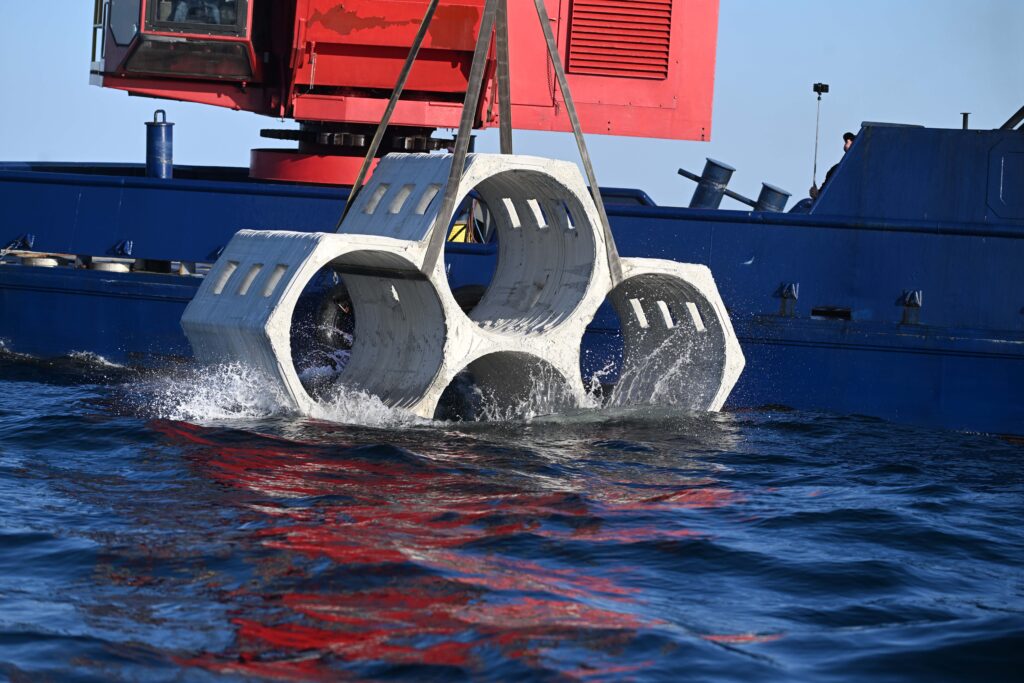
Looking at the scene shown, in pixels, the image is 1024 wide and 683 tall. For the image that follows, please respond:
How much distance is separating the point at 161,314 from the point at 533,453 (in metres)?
4.31

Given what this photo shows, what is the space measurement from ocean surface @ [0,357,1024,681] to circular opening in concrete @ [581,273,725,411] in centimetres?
103

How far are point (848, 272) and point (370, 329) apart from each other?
12.9 ft

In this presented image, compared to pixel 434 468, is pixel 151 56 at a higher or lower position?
higher

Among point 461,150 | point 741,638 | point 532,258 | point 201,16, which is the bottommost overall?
point 741,638

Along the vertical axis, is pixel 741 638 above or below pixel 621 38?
below

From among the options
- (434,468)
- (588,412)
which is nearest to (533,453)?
(434,468)

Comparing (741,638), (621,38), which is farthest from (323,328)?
(741,638)

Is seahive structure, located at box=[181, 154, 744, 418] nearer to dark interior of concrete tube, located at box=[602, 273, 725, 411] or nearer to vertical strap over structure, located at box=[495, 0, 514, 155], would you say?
dark interior of concrete tube, located at box=[602, 273, 725, 411]

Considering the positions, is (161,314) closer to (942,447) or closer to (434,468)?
(434,468)

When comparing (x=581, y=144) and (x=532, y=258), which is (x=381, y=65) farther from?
(x=581, y=144)

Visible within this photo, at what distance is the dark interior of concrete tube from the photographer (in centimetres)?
1048

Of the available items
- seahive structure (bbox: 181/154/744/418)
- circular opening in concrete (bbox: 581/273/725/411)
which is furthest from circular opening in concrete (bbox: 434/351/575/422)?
circular opening in concrete (bbox: 581/273/725/411)

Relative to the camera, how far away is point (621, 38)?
40.0ft

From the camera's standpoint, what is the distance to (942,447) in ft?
31.9
